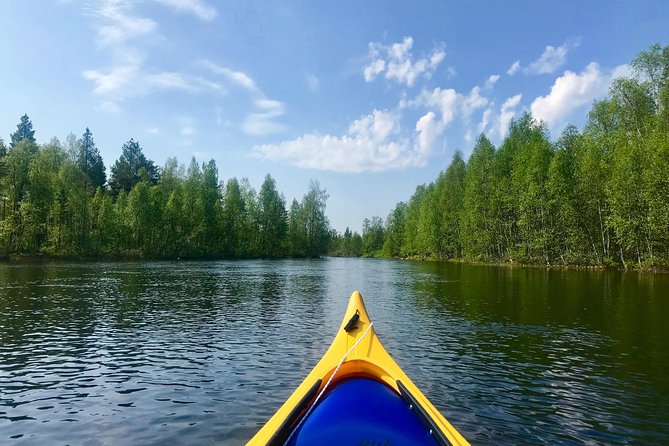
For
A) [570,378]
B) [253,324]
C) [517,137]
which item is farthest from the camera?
[517,137]

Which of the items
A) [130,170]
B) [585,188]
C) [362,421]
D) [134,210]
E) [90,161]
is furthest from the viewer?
[130,170]

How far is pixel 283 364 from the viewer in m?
15.2

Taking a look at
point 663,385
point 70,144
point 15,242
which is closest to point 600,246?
point 663,385

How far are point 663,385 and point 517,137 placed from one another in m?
88.7

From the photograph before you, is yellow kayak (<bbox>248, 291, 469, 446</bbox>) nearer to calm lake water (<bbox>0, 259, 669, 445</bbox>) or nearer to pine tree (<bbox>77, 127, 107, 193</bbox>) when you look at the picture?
calm lake water (<bbox>0, 259, 669, 445</bbox>)

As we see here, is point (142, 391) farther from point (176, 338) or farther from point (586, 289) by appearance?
point (586, 289)

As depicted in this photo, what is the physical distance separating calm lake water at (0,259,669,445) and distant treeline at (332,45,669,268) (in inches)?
1183

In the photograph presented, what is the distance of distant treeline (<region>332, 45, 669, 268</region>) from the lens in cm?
5578

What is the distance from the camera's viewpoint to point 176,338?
19531 millimetres

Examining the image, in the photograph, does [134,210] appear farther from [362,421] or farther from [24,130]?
[362,421]

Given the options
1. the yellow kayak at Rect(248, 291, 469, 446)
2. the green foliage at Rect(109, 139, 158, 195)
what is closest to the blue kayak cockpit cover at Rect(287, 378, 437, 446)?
the yellow kayak at Rect(248, 291, 469, 446)

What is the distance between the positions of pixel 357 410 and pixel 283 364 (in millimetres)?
8042

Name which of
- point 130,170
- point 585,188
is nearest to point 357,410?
point 585,188

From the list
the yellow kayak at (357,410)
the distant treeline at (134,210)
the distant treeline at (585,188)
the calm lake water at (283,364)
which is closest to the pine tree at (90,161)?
the distant treeline at (134,210)
